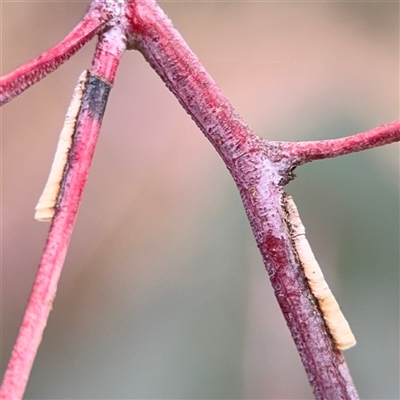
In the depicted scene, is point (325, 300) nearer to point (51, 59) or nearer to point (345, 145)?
point (345, 145)

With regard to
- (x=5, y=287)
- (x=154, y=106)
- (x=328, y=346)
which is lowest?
(x=328, y=346)

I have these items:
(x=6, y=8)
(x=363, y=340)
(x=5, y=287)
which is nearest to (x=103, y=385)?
(x=5, y=287)

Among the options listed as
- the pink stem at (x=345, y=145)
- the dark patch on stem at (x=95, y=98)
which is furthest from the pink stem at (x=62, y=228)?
the pink stem at (x=345, y=145)

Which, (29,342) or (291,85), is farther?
(291,85)

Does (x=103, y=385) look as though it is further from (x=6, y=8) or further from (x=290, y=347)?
(x=6, y=8)

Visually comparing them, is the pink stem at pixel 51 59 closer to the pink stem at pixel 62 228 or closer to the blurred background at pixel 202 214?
the pink stem at pixel 62 228

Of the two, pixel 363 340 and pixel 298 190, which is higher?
pixel 298 190
